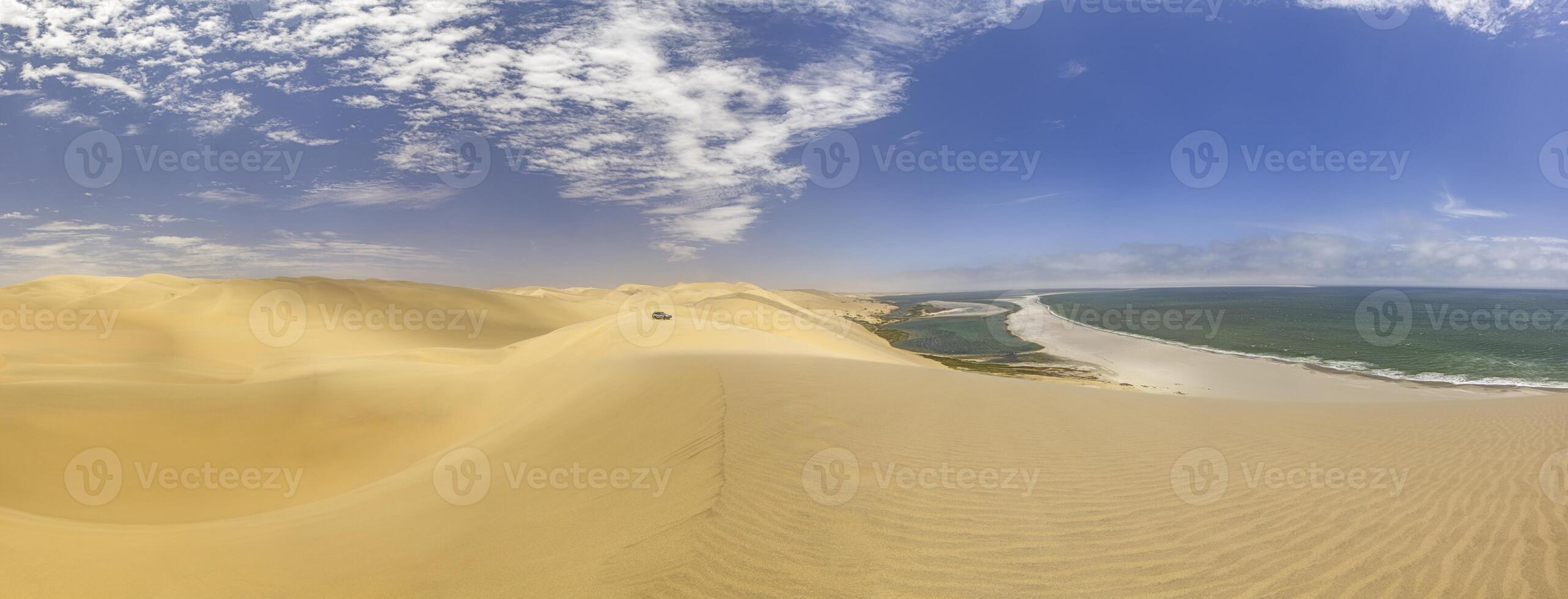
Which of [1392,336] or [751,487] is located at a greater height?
[1392,336]

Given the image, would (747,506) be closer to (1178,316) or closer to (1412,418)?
(1412,418)

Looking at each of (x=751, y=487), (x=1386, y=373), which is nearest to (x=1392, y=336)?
(x=1386, y=373)

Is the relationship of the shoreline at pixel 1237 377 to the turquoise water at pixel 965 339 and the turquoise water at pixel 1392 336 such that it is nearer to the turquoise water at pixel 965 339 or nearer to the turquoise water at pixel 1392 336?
the turquoise water at pixel 1392 336

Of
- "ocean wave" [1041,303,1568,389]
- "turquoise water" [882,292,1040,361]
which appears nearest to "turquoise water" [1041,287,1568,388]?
"ocean wave" [1041,303,1568,389]

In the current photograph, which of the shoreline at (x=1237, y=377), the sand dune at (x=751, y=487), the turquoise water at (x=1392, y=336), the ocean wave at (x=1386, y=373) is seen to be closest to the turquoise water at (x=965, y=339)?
the shoreline at (x=1237, y=377)

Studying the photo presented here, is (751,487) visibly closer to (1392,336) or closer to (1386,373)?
(1386,373)

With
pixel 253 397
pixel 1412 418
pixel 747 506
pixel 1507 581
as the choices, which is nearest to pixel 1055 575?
pixel 747 506
